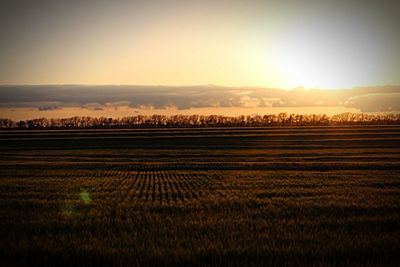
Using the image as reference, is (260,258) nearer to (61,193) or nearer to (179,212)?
(179,212)

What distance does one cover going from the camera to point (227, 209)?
41.4ft

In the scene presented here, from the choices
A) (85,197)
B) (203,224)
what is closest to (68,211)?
(85,197)

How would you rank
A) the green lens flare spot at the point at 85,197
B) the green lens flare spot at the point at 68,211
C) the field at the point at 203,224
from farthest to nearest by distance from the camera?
the green lens flare spot at the point at 85,197 → the green lens flare spot at the point at 68,211 → the field at the point at 203,224

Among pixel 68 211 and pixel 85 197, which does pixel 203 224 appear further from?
pixel 85 197

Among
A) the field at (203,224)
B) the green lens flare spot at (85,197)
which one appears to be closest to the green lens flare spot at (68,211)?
the field at (203,224)

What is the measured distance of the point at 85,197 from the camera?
51.5ft

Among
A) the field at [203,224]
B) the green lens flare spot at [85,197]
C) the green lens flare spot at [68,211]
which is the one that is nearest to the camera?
the field at [203,224]

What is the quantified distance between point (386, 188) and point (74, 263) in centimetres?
1572

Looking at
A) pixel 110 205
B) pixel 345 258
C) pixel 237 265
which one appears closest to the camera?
pixel 237 265

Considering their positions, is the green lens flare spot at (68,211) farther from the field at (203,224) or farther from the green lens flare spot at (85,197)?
the green lens flare spot at (85,197)

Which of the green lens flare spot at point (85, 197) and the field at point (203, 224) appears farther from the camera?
the green lens flare spot at point (85, 197)

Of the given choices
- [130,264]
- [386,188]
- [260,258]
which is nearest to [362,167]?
[386,188]

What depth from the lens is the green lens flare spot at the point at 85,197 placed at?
1459cm

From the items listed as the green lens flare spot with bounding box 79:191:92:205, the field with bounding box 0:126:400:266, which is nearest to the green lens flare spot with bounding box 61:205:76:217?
the field with bounding box 0:126:400:266
